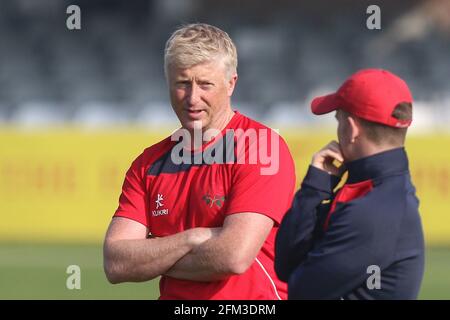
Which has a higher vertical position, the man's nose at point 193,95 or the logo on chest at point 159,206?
the man's nose at point 193,95

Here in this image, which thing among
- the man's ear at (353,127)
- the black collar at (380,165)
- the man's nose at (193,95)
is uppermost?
the man's nose at (193,95)

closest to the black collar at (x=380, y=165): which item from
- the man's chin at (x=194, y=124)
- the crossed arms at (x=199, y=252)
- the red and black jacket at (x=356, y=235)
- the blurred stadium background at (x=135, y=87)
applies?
the red and black jacket at (x=356, y=235)

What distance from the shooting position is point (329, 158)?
3.20 meters

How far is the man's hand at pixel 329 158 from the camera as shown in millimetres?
3182

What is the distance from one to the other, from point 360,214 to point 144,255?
1.20m

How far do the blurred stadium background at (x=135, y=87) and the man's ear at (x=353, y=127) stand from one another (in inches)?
350

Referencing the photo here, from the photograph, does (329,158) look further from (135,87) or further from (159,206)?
(135,87)

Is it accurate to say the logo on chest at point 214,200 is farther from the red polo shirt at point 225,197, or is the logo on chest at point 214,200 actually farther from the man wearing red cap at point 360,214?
the man wearing red cap at point 360,214

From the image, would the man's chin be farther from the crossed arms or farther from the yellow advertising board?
the yellow advertising board

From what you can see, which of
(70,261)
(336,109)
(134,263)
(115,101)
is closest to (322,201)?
(336,109)

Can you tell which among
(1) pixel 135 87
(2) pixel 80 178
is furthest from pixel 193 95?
(1) pixel 135 87

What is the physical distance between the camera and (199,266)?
380cm

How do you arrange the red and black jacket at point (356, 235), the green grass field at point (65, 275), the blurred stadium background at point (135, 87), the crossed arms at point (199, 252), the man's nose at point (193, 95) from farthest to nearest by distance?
the blurred stadium background at point (135, 87), the green grass field at point (65, 275), the man's nose at point (193, 95), the crossed arms at point (199, 252), the red and black jacket at point (356, 235)

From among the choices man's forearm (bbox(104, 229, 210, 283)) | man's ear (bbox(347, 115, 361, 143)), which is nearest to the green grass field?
man's forearm (bbox(104, 229, 210, 283))
